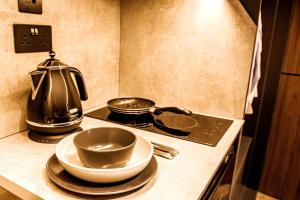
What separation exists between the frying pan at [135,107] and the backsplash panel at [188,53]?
178mm

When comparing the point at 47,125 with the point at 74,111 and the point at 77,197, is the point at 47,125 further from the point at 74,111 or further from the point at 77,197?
the point at 77,197

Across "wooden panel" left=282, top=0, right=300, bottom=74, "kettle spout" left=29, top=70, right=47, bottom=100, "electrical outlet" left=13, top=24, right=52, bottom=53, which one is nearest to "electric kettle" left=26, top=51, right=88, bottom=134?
"kettle spout" left=29, top=70, right=47, bottom=100

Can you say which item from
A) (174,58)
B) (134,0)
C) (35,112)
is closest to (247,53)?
(174,58)

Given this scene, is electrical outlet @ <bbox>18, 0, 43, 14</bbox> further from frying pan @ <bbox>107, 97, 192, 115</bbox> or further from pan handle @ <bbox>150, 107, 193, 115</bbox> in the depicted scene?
pan handle @ <bbox>150, 107, 193, 115</bbox>

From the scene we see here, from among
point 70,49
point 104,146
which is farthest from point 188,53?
point 104,146

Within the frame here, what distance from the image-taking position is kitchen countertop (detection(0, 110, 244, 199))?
572mm

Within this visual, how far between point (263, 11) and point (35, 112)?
1.59 meters

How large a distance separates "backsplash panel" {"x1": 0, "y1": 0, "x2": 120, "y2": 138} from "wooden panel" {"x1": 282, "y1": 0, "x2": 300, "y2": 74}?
123cm

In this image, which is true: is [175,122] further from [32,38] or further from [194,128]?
[32,38]

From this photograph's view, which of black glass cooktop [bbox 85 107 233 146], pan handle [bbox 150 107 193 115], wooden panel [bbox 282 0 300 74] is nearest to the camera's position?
black glass cooktop [bbox 85 107 233 146]

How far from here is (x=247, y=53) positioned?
1.06 m

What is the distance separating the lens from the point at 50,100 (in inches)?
30.6

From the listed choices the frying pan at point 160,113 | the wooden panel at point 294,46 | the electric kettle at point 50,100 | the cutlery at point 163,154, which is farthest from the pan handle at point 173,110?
the wooden panel at point 294,46

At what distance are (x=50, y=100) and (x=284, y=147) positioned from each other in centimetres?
181
